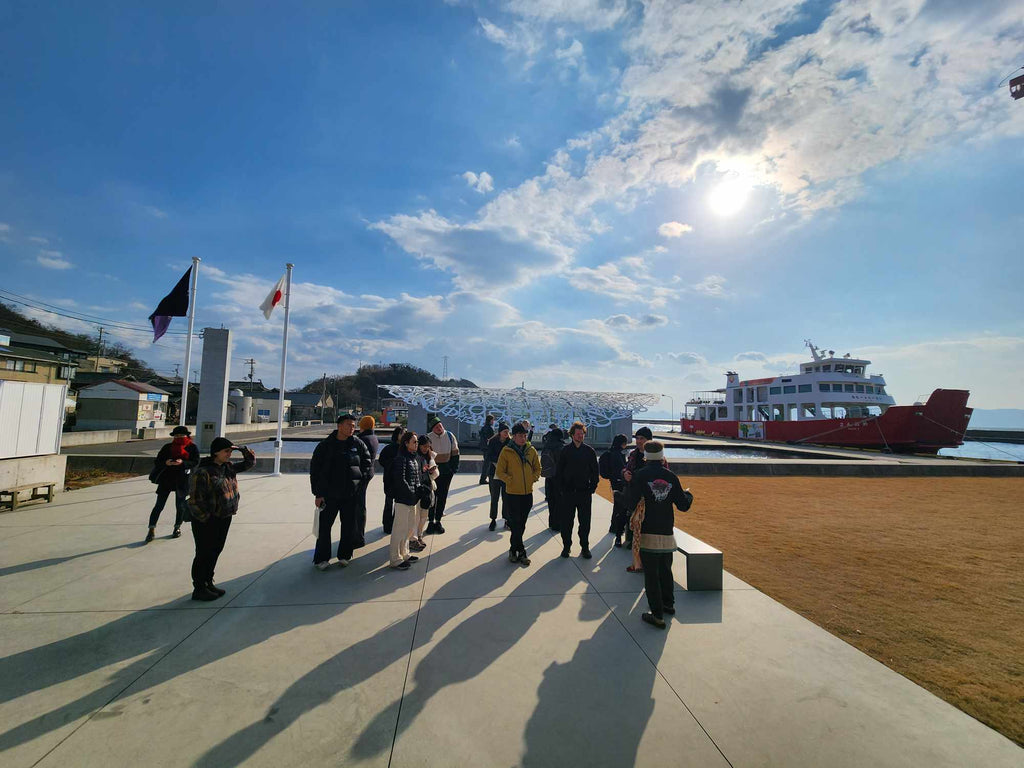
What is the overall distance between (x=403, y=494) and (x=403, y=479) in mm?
180

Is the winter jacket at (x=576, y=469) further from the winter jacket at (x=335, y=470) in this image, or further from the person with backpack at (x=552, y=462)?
the winter jacket at (x=335, y=470)

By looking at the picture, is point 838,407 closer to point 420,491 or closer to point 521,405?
point 521,405

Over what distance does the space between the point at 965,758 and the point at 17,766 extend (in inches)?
199

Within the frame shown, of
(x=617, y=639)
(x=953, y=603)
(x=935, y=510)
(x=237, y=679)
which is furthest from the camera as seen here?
(x=935, y=510)

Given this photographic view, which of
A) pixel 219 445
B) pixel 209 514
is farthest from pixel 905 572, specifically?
pixel 219 445

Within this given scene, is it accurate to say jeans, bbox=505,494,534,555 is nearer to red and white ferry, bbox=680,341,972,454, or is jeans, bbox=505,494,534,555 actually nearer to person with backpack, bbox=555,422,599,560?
person with backpack, bbox=555,422,599,560

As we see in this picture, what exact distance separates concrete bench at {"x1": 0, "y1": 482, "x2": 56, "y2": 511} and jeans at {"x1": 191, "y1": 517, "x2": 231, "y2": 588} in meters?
6.29

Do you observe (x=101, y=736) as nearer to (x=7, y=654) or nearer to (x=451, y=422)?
(x=7, y=654)

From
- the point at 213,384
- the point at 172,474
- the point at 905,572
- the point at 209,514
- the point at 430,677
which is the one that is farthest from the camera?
the point at 213,384

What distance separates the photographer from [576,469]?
5.36 metres

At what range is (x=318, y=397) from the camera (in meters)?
72.8

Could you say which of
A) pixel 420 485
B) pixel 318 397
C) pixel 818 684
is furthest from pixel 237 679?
pixel 318 397

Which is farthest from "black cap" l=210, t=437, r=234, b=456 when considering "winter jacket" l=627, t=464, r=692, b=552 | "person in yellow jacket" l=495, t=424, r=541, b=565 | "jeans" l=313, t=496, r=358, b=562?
"winter jacket" l=627, t=464, r=692, b=552

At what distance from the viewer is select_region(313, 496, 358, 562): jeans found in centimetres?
493
